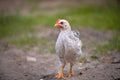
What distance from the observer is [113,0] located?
50.2 ft

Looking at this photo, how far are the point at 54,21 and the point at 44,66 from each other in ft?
15.6

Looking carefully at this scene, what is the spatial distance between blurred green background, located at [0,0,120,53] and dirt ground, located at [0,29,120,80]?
17.4 inches

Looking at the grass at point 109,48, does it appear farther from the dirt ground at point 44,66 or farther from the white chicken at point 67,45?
the white chicken at point 67,45

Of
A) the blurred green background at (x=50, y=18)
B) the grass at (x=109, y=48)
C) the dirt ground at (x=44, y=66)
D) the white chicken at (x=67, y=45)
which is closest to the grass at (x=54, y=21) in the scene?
the blurred green background at (x=50, y=18)

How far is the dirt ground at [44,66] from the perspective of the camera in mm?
6176

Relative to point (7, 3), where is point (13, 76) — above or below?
below

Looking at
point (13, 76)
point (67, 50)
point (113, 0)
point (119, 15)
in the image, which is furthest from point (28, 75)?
point (113, 0)

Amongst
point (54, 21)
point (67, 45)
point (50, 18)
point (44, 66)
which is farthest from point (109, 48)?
point (50, 18)

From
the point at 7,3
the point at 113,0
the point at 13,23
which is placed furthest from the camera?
the point at 7,3

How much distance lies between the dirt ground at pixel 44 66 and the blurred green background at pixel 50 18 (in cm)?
44

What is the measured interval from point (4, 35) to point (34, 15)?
10.4 ft

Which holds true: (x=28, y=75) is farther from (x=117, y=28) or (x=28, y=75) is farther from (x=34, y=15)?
(x=34, y=15)

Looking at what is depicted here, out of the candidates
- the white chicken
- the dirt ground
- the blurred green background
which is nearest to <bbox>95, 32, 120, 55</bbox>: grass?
the blurred green background

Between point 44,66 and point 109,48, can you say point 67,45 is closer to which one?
point 44,66
